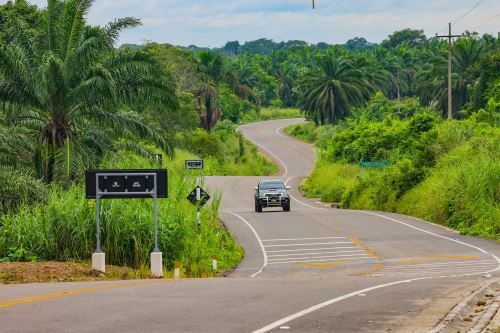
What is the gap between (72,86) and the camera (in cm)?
3531

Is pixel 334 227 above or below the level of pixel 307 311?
below

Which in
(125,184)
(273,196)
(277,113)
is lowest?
(273,196)

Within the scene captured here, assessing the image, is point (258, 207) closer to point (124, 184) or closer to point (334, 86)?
point (124, 184)

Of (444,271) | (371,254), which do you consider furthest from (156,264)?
(371,254)

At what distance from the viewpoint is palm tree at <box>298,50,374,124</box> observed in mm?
114281

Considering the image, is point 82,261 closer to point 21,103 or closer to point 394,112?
point 21,103

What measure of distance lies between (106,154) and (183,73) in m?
75.0

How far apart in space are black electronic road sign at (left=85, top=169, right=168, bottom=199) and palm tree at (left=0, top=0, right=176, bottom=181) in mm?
10081

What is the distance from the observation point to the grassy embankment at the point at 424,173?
42438 millimetres

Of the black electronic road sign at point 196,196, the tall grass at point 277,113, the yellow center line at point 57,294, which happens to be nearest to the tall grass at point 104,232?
the black electronic road sign at point 196,196

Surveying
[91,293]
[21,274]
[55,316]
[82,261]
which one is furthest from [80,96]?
[55,316]

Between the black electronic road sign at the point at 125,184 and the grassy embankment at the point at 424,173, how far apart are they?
18270mm

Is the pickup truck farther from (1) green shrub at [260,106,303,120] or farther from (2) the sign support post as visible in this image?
(1) green shrub at [260,106,303,120]

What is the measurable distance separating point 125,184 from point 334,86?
303 feet
